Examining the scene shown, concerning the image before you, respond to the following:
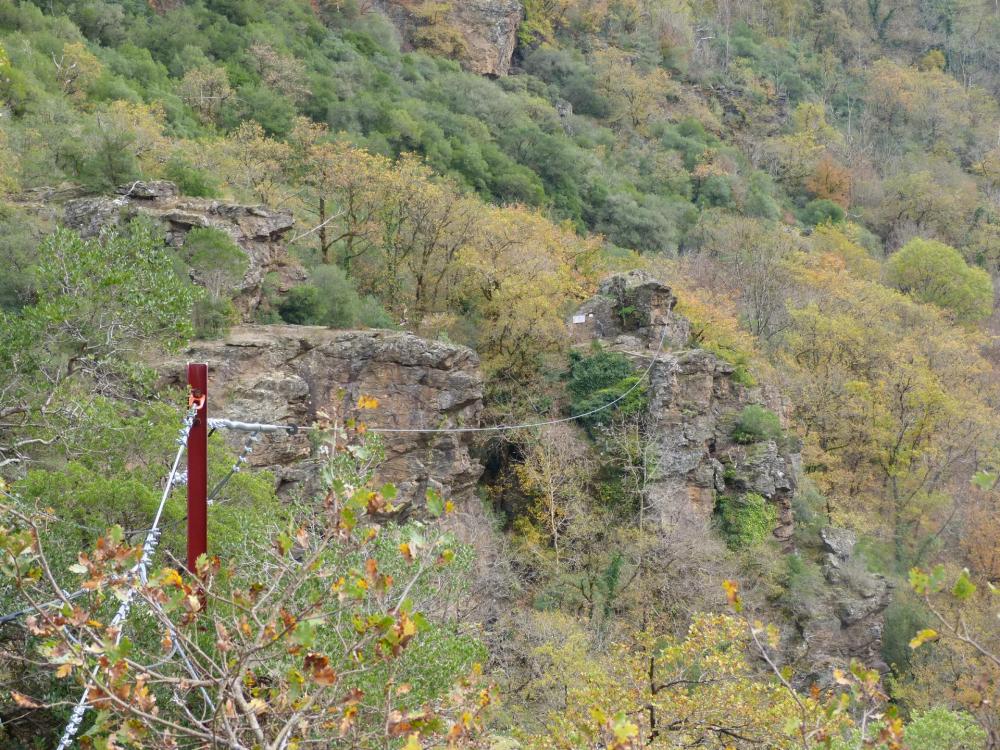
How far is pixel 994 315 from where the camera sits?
163 ft

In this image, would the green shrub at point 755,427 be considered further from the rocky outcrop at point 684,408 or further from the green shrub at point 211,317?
the green shrub at point 211,317

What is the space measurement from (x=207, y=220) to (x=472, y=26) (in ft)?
149

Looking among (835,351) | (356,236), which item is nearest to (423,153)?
(356,236)

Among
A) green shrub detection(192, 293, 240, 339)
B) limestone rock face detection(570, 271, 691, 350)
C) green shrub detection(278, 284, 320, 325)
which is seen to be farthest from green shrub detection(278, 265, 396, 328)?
limestone rock face detection(570, 271, 691, 350)

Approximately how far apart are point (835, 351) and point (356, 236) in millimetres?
18993

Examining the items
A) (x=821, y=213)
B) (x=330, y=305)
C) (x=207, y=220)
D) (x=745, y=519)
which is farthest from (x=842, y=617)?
(x=821, y=213)

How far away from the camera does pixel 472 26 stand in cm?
6178

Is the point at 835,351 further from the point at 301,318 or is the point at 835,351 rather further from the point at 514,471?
the point at 301,318

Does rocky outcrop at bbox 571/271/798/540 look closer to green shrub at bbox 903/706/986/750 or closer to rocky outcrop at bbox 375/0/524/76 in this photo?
green shrub at bbox 903/706/986/750

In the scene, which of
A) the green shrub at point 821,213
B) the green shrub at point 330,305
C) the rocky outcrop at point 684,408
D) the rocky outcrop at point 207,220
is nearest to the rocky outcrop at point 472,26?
the green shrub at point 821,213

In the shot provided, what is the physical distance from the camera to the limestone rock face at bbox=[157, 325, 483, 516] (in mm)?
18547

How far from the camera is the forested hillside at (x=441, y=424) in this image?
17.1ft

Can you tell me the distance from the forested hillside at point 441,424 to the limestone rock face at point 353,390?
0.30ft

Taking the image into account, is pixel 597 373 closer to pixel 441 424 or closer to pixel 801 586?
pixel 441 424
